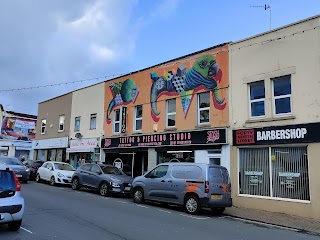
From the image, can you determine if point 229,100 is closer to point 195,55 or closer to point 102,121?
point 195,55

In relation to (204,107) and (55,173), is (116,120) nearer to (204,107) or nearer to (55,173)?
(55,173)

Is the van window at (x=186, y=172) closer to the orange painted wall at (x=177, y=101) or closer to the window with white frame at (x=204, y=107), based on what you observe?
the orange painted wall at (x=177, y=101)

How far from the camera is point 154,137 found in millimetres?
18844

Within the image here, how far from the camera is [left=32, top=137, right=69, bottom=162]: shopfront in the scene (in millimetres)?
27008

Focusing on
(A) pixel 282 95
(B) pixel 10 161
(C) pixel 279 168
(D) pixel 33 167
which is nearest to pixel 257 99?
(A) pixel 282 95

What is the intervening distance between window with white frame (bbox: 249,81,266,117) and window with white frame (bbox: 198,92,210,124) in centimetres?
247

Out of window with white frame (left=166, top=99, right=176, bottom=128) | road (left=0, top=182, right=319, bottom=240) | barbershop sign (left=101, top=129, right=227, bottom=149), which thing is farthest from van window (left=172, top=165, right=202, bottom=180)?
window with white frame (left=166, top=99, right=176, bottom=128)

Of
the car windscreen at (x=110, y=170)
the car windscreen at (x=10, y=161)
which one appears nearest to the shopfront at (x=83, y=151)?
the car windscreen at (x=10, y=161)

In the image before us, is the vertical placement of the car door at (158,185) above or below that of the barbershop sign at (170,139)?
below

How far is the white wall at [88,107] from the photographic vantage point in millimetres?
23547

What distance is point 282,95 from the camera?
13883mm

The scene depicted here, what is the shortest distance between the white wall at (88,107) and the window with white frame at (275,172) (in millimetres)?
11537

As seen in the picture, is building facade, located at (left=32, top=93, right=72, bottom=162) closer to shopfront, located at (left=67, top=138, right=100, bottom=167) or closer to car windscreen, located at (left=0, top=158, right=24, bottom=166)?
shopfront, located at (left=67, top=138, right=100, bottom=167)

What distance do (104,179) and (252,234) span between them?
353 inches
